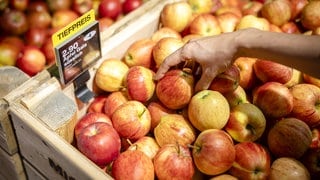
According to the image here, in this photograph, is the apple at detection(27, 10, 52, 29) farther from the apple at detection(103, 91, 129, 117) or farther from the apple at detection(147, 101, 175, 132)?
the apple at detection(147, 101, 175, 132)

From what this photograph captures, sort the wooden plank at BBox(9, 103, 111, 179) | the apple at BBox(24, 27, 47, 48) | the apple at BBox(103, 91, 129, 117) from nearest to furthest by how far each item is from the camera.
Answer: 1. the wooden plank at BBox(9, 103, 111, 179)
2. the apple at BBox(103, 91, 129, 117)
3. the apple at BBox(24, 27, 47, 48)

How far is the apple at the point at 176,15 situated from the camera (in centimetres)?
183

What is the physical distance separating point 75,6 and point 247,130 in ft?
4.36

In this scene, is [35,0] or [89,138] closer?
[89,138]

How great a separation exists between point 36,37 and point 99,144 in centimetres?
98

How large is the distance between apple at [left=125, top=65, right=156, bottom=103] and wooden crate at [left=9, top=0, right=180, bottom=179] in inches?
7.9

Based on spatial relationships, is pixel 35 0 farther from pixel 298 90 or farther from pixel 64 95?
pixel 298 90

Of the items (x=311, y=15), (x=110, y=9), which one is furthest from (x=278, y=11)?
(x=110, y=9)

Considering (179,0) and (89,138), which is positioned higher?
(179,0)

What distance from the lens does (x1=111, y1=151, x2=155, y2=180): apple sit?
4.29 feet

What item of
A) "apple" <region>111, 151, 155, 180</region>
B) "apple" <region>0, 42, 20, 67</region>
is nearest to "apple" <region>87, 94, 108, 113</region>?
"apple" <region>111, 151, 155, 180</region>

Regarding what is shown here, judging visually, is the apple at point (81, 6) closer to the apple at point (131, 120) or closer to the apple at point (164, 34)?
the apple at point (164, 34)

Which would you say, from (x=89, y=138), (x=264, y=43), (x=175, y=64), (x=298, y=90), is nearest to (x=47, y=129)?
(x=89, y=138)

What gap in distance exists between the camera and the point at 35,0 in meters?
2.35
